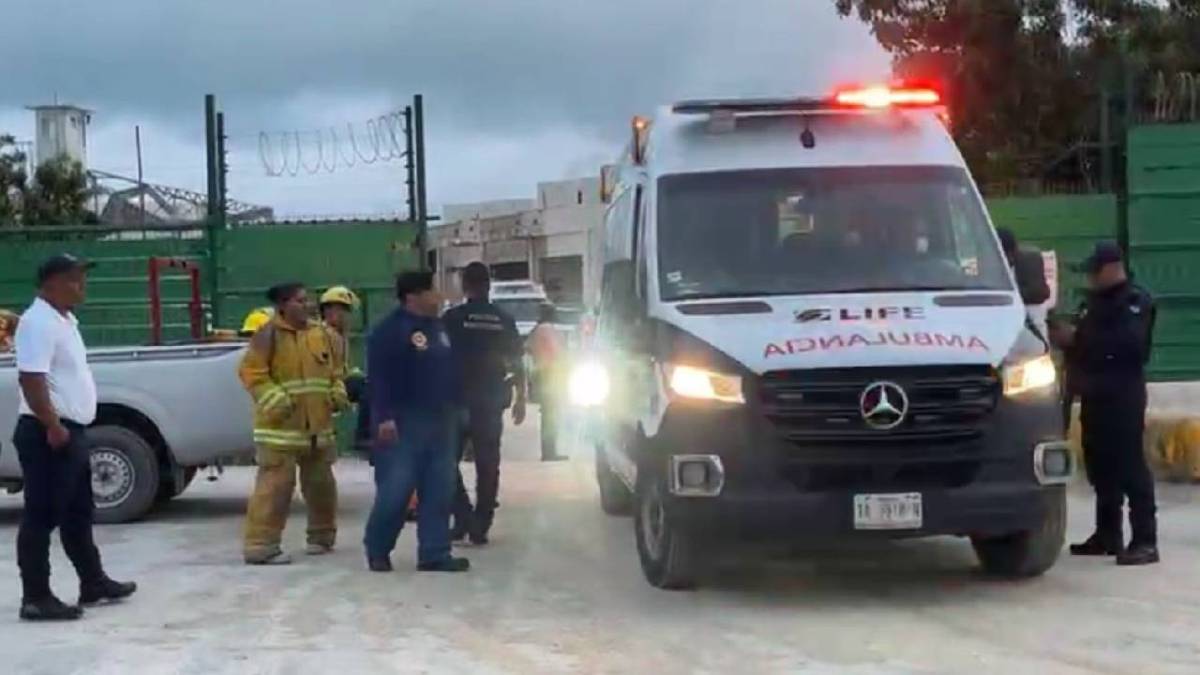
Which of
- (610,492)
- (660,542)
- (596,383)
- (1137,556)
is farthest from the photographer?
(610,492)

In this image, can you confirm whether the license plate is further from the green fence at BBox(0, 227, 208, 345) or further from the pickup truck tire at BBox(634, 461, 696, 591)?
the green fence at BBox(0, 227, 208, 345)

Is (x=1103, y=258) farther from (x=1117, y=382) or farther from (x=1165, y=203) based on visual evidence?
(x=1165, y=203)

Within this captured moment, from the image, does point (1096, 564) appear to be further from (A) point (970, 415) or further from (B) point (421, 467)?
(B) point (421, 467)

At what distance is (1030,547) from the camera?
9094 millimetres

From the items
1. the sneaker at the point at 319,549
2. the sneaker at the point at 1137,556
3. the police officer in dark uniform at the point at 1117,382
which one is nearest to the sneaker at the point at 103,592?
the sneaker at the point at 319,549

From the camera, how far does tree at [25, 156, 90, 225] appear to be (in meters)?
32.6

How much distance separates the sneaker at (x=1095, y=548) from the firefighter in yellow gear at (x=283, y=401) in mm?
4522

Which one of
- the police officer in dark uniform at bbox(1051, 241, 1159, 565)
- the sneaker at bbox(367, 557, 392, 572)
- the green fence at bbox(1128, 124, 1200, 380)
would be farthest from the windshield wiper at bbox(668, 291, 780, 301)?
the green fence at bbox(1128, 124, 1200, 380)

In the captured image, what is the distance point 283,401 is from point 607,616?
2894mm

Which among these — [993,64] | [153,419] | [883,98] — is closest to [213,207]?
[153,419]

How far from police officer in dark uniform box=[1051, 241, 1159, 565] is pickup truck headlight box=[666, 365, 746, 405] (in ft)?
7.92

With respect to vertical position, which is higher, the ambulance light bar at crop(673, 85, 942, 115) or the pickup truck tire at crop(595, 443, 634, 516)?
the ambulance light bar at crop(673, 85, 942, 115)

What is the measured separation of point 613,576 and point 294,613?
190 cm

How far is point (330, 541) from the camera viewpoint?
36.6ft
